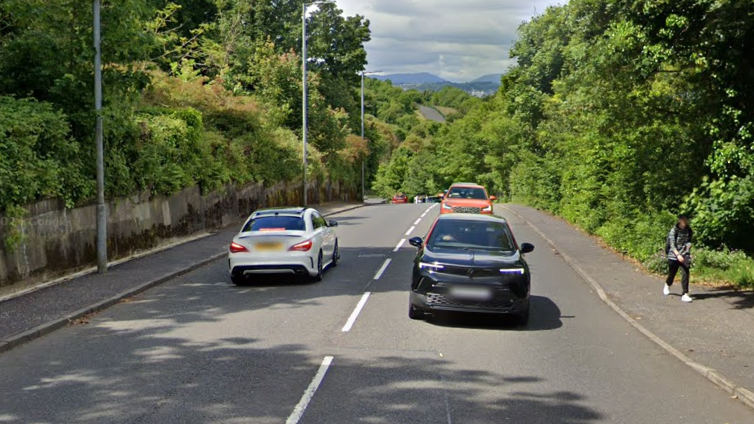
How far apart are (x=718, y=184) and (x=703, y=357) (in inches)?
182

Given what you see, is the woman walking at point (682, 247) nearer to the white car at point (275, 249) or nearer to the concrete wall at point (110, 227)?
the white car at point (275, 249)

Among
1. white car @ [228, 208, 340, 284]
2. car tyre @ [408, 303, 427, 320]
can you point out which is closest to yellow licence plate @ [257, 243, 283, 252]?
white car @ [228, 208, 340, 284]

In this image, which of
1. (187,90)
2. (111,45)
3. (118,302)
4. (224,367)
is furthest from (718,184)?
(187,90)

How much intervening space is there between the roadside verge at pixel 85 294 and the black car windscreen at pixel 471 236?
18.1ft

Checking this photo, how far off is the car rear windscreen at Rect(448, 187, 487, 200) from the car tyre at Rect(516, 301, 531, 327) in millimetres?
15793

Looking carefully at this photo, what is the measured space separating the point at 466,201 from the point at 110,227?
1283 centimetres

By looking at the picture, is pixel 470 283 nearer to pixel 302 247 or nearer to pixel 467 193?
pixel 302 247

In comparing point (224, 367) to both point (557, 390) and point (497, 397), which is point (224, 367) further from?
point (557, 390)

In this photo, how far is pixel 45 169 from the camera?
1323 cm

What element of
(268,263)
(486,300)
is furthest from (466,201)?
(486,300)

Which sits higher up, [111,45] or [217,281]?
[111,45]

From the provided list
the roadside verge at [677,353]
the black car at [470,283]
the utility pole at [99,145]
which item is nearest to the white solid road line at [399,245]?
the roadside verge at [677,353]

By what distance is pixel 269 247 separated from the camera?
13516 millimetres

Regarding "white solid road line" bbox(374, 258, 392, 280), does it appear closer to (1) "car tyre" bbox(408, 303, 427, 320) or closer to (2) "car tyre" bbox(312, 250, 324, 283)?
(2) "car tyre" bbox(312, 250, 324, 283)
